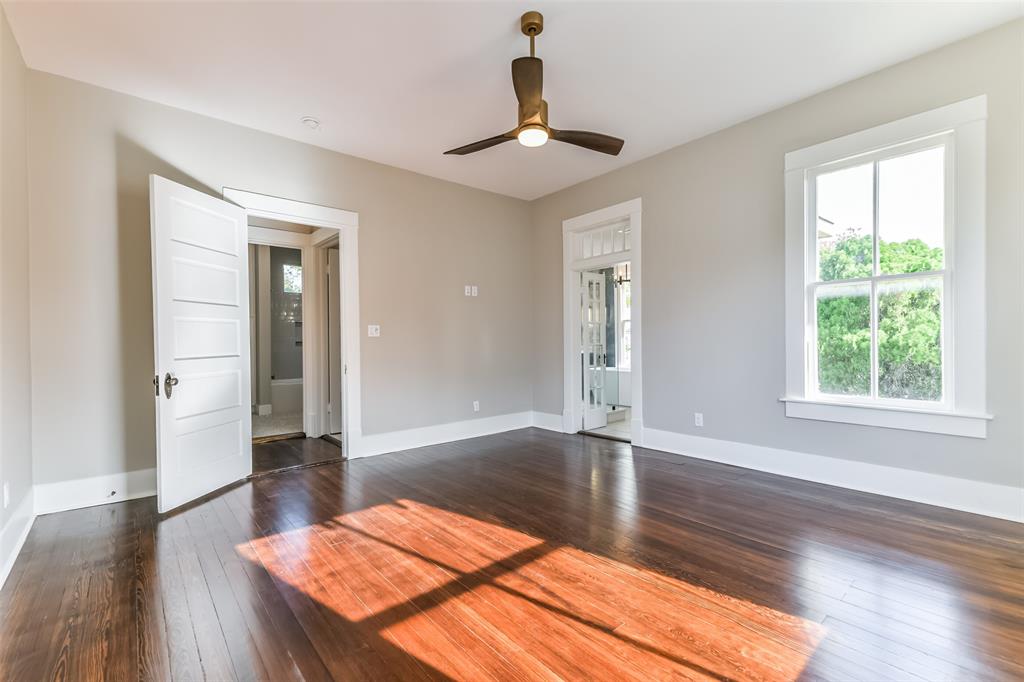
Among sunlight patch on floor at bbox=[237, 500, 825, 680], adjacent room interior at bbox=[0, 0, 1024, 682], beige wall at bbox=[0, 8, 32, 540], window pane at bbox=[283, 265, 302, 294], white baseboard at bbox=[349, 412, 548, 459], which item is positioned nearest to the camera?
sunlight patch on floor at bbox=[237, 500, 825, 680]

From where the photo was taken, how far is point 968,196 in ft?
9.61

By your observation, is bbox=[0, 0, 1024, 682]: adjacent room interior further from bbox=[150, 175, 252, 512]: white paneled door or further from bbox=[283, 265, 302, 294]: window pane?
bbox=[283, 265, 302, 294]: window pane

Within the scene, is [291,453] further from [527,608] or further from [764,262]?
[764,262]

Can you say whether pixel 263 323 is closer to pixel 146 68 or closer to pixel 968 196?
pixel 146 68

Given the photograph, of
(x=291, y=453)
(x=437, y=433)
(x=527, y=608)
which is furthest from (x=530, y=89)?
(x=291, y=453)

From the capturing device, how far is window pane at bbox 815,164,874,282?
135 inches

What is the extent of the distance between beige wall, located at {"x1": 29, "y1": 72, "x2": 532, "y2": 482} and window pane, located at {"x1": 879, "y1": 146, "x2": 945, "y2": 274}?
4.01m

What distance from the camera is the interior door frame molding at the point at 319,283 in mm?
4160

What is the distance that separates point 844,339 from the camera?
354 centimetres

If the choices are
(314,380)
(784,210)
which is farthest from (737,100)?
(314,380)

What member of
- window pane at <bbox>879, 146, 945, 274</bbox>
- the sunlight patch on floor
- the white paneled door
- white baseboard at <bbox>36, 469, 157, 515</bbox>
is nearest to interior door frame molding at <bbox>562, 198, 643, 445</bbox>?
window pane at <bbox>879, 146, 945, 274</bbox>

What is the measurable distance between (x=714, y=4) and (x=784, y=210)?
1836mm

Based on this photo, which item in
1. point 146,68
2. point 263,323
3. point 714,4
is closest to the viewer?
point 714,4

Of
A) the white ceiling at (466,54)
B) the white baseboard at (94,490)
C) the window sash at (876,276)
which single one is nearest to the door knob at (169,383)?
the white baseboard at (94,490)
